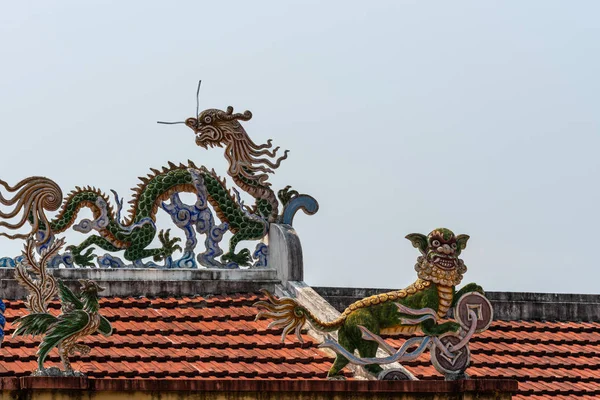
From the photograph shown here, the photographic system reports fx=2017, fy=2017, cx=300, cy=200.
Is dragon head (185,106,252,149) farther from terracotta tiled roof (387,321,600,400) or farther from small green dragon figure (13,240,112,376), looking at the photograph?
small green dragon figure (13,240,112,376)

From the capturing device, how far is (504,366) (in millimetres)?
24906

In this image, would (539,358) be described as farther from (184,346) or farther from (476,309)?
(184,346)

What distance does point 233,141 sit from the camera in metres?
25.8

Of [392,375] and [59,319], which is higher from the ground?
[59,319]

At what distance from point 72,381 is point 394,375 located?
3.66 m

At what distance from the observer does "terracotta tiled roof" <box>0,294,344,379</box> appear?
22359 millimetres

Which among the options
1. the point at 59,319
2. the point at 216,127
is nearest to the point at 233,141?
the point at 216,127

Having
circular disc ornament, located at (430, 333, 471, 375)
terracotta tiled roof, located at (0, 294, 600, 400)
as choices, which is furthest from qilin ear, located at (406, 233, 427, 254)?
terracotta tiled roof, located at (0, 294, 600, 400)

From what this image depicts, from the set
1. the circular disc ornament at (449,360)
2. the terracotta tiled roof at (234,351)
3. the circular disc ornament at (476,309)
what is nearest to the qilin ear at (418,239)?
the circular disc ornament at (476,309)

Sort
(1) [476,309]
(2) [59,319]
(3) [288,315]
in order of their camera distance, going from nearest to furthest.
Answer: (2) [59,319] → (3) [288,315] → (1) [476,309]

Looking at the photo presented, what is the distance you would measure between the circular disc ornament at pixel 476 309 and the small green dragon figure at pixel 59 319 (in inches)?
153

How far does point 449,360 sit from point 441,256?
1.23 meters

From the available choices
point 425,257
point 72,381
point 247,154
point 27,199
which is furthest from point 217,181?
point 72,381

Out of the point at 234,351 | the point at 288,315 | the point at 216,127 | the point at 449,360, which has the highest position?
the point at 216,127
